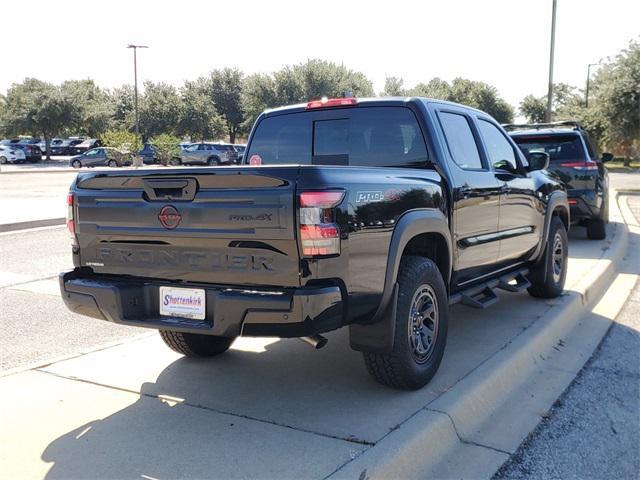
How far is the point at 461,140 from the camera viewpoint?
16.6ft

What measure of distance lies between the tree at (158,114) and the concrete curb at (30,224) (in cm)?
4806

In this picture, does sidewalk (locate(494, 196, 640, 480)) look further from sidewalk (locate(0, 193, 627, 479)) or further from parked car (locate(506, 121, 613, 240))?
parked car (locate(506, 121, 613, 240))

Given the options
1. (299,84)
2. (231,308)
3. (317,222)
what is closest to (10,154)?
(299,84)

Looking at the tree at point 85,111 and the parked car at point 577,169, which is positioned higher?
the tree at point 85,111

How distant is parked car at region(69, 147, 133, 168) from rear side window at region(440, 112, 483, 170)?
3831cm

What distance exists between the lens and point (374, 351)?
12.3 ft

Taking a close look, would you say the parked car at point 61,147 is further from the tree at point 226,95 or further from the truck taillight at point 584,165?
the truck taillight at point 584,165

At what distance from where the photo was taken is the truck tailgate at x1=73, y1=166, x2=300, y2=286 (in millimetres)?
3236

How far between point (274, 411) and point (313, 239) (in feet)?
4.05

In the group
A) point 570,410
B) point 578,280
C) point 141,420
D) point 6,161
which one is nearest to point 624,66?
point 578,280

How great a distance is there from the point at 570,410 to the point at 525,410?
312 millimetres

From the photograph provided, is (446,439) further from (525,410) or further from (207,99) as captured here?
(207,99)

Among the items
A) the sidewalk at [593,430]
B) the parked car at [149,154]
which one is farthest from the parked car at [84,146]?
the sidewalk at [593,430]

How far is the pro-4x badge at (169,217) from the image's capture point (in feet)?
11.5
